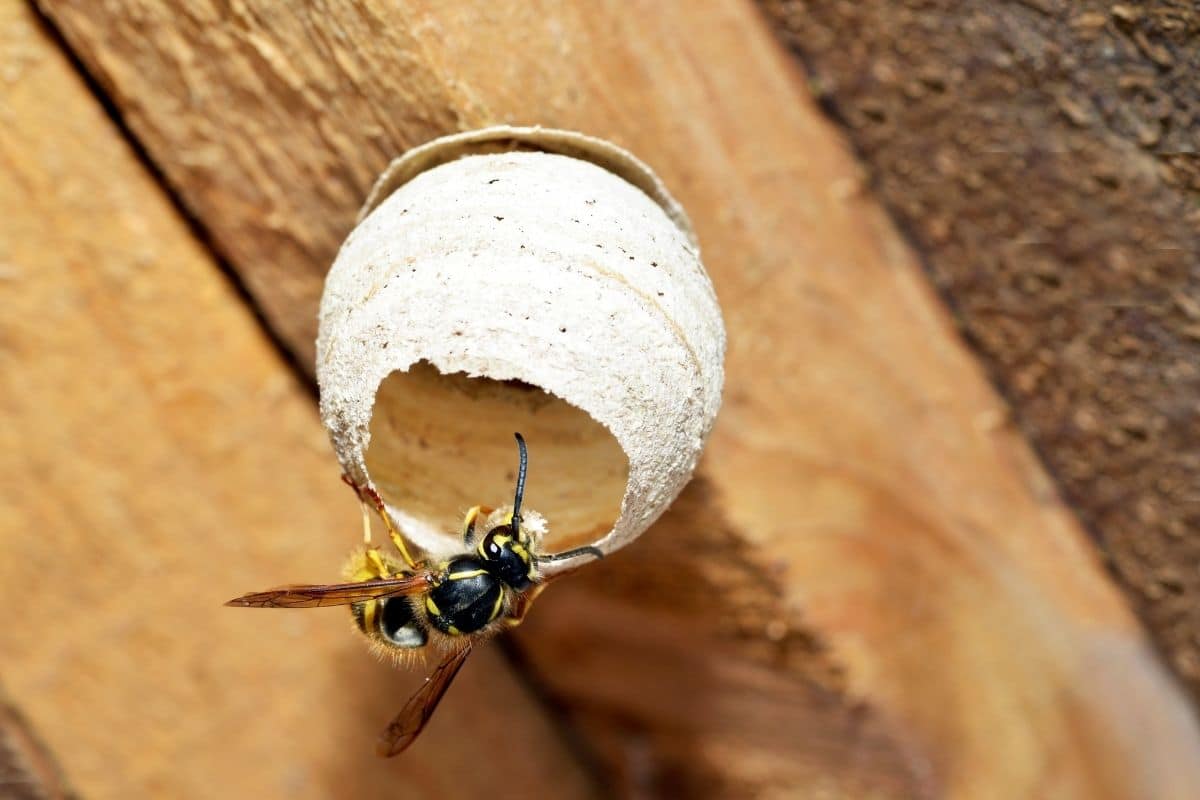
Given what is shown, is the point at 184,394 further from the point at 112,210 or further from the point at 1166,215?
the point at 1166,215

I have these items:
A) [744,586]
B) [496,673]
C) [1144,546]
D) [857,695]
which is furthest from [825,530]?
[496,673]

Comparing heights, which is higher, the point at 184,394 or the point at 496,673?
the point at 184,394

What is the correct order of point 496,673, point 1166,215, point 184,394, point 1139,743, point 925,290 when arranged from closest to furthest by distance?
1. point 1166,215
2. point 184,394
3. point 925,290
4. point 1139,743
5. point 496,673

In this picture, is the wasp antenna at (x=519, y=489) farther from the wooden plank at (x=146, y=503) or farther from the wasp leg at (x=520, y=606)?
the wooden plank at (x=146, y=503)

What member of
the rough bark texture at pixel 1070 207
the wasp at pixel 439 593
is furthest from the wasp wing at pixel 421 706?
the rough bark texture at pixel 1070 207

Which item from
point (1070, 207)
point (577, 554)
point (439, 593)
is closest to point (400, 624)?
point (439, 593)

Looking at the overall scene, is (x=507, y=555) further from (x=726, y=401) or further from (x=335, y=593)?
(x=726, y=401)
